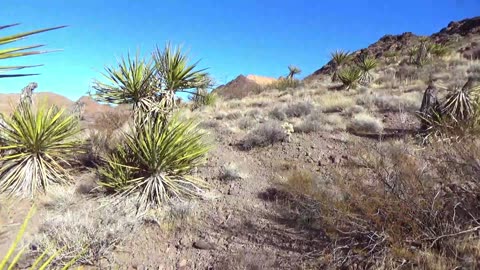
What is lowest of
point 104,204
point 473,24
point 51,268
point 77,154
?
point 51,268

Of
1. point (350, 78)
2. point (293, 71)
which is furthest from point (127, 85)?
point (293, 71)

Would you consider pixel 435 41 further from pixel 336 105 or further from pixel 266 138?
pixel 266 138

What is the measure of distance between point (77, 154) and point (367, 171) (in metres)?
6.72

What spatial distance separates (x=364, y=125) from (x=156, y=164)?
5.95 m

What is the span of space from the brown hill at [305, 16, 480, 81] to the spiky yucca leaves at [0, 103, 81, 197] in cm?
2454

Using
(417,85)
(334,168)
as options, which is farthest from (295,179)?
(417,85)

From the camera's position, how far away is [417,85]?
1623cm

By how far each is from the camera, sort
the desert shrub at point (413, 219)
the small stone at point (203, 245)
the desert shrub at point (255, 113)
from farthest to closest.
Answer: the desert shrub at point (255, 113)
the small stone at point (203, 245)
the desert shrub at point (413, 219)

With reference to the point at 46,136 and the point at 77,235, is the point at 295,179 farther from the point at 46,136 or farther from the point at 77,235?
the point at 46,136

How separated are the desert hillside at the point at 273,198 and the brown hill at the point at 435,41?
20.7 metres

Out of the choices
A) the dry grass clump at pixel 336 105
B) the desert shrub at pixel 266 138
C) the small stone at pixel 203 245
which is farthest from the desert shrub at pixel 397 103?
the small stone at pixel 203 245

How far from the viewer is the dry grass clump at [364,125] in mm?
9859

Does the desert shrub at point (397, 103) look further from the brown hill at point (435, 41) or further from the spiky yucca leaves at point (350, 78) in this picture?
the brown hill at point (435, 41)

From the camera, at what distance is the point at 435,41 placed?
35.5 meters
